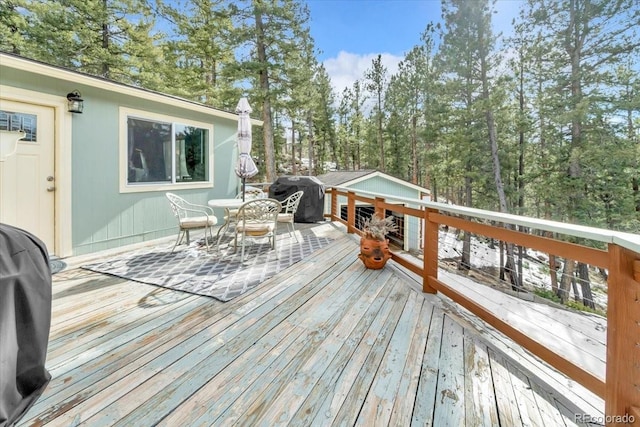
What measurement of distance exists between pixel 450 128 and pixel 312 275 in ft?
47.5

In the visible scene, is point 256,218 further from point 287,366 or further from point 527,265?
point 527,265

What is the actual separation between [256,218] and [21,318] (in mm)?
2990

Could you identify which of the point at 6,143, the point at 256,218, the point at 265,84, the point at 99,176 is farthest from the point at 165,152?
the point at 265,84

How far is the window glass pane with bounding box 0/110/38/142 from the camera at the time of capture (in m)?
3.37

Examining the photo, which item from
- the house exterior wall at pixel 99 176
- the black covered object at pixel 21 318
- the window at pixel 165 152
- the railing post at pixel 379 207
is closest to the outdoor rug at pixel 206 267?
the house exterior wall at pixel 99 176

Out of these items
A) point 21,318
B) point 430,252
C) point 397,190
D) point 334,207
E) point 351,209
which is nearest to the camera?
point 21,318

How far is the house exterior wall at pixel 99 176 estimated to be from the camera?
3.77 meters

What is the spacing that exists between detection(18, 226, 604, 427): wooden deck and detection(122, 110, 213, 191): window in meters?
2.44

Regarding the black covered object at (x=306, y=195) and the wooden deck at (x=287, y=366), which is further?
the black covered object at (x=306, y=195)

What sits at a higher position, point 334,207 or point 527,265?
point 334,207

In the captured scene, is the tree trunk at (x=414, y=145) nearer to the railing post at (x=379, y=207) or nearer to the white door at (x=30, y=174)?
the railing post at (x=379, y=207)

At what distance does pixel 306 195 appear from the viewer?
701 centimetres

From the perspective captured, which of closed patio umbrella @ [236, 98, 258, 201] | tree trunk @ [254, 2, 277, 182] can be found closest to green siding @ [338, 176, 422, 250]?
tree trunk @ [254, 2, 277, 182]

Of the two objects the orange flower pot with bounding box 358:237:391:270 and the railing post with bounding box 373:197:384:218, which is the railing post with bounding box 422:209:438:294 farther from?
the railing post with bounding box 373:197:384:218
